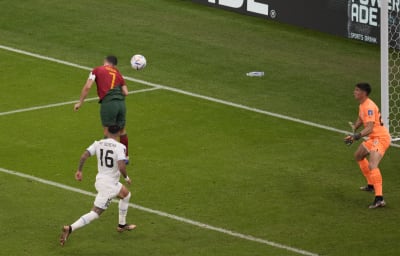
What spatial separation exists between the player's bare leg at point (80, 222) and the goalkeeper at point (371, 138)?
4.63 m

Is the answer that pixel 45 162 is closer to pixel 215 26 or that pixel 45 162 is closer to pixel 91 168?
pixel 91 168

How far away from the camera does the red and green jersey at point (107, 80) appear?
21.2 m

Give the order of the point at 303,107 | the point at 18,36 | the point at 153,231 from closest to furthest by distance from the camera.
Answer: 1. the point at 153,231
2. the point at 303,107
3. the point at 18,36

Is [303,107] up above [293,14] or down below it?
below

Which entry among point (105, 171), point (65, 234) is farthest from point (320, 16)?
point (65, 234)

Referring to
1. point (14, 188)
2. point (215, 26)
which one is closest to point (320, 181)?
point (14, 188)

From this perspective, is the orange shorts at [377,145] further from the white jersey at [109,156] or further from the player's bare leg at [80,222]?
the player's bare leg at [80,222]

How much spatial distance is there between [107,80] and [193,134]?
3414mm

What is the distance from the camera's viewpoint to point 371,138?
2034 centimetres

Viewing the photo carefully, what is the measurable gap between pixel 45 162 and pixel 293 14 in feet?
42.3

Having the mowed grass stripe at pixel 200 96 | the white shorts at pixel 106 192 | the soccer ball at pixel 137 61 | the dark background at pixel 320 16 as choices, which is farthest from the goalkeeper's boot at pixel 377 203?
the dark background at pixel 320 16

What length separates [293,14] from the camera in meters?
33.1

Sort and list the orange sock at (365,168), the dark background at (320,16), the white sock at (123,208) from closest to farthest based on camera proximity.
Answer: the white sock at (123,208) < the orange sock at (365,168) < the dark background at (320,16)

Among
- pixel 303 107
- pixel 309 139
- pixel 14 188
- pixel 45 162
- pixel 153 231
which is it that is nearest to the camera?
pixel 153 231
